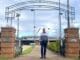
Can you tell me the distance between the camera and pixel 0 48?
20.0 meters

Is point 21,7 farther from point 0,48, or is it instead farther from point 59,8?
point 0,48

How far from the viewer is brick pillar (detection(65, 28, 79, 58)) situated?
2061cm

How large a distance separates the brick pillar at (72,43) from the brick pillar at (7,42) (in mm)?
3665

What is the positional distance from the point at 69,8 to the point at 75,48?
13.0 feet

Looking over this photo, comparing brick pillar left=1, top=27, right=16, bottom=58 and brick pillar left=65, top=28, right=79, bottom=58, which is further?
brick pillar left=65, top=28, right=79, bottom=58

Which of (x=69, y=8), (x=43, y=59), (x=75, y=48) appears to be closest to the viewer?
(x=43, y=59)

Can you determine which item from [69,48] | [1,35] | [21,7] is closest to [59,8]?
[21,7]

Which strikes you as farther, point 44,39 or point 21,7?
point 21,7

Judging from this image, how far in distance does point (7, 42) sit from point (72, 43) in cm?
428

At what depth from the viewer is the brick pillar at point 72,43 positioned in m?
20.6

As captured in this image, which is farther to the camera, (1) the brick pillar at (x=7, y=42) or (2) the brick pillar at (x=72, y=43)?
(2) the brick pillar at (x=72, y=43)

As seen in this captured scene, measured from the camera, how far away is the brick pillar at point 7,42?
65.3ft

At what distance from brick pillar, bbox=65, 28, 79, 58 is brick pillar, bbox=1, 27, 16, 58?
3.67m

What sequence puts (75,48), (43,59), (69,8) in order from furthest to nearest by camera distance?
(69,8) < (75,48) < (43,59)
